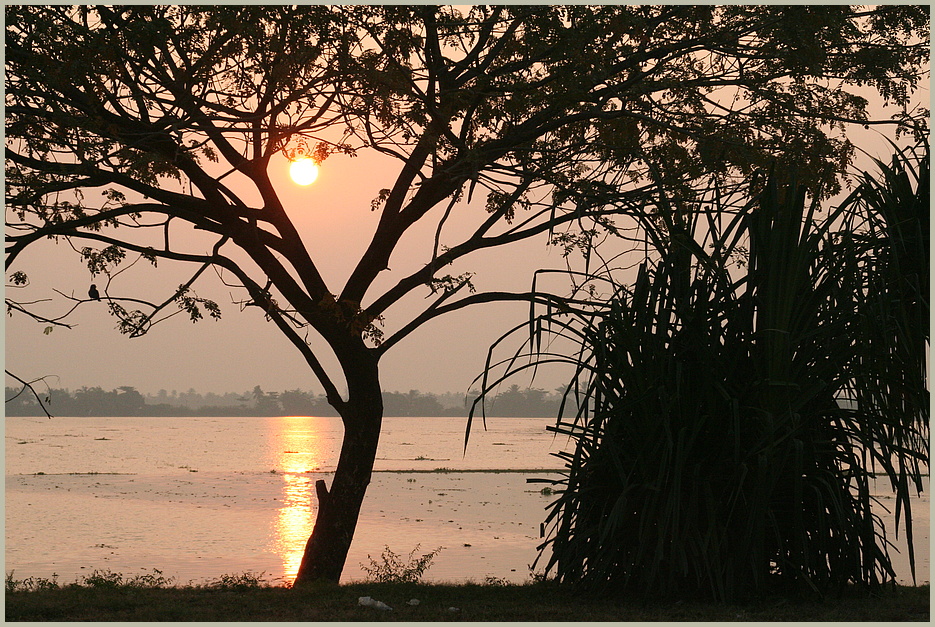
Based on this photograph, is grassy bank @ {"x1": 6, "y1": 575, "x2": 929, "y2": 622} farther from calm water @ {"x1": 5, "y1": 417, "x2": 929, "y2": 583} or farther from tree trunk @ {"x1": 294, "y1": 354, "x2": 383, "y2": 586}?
calm water @ {"x1": 5, "y1": 417, "x2": 929, "y2": 583}

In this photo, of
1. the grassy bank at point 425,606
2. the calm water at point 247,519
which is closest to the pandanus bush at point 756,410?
the grassy bank at point 425,606

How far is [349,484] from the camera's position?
7656 mm

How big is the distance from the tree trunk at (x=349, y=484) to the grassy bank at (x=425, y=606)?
1.75m

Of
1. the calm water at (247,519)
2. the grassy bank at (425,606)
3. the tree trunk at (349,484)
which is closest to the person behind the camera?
the grassy bank at (425,606)

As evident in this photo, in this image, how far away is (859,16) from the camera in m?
7.31

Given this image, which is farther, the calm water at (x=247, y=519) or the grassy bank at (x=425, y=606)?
the calm water at (x=247, y=519)

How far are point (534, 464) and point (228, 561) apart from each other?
2312cm

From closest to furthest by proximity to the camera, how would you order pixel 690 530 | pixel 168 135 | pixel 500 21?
pixel 690 530 → pixel 168 135 → pixel 500 21

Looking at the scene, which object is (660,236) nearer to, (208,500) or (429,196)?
(429,196)

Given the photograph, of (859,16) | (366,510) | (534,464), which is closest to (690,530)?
(859,16)

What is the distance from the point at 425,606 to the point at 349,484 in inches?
103

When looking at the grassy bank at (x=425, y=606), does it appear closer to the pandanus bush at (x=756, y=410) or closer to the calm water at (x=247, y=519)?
the pandanus bush at (x=756, y=410)

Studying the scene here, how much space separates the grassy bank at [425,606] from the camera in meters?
4.59

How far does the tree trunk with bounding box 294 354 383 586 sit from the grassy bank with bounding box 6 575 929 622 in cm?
175
